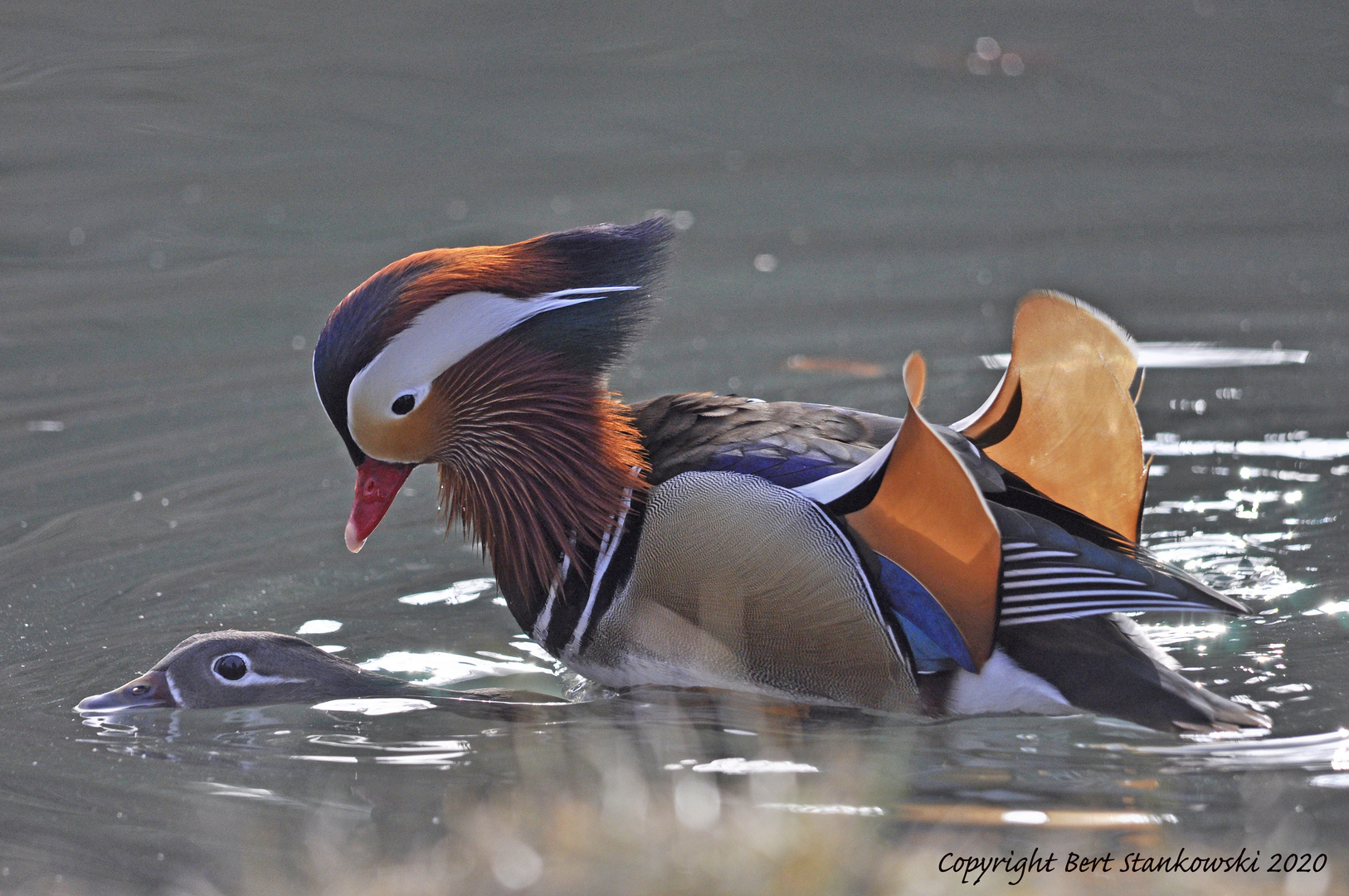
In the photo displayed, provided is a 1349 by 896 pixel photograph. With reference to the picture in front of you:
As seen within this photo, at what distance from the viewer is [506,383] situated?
3801mm

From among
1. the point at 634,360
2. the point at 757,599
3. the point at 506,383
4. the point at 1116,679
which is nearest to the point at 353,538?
the point at 506,383

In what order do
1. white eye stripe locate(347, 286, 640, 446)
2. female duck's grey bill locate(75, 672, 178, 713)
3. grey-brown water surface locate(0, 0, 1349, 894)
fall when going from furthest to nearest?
female duck's grey bill locate(75, 672, 178, 713) → white eye stripe locate(347, 286, 640, 446) → grey-brown water surface locate(0, 0, 1349, 894)

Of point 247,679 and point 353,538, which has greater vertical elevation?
point 353,538

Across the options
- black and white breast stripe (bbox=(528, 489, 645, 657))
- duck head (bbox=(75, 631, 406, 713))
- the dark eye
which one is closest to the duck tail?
black and white breast stripe (bbox=(528, 489, 645, 657))

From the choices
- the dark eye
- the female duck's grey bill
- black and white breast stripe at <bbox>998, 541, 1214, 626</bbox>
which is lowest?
the female duck's grey bill

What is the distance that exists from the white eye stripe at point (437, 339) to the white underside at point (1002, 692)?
1.21 meters

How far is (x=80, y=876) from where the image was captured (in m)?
3.05

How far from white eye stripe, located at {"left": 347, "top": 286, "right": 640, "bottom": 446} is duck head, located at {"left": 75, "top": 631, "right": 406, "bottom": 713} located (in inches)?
24.4

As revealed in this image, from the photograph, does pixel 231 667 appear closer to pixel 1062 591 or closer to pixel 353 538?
pixel 353 538

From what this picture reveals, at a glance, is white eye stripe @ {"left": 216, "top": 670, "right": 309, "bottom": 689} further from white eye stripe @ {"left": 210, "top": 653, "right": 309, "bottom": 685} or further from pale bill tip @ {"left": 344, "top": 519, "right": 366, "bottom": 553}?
pale bill tip @ {"left": 344, "top": 519, "right": 366, "bottom": 553}

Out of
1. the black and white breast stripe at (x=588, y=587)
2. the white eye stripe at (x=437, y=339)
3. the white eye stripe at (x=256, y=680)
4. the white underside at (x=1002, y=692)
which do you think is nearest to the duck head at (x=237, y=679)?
the white eye stripe at (x=256, y=680)

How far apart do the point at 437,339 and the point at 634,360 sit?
281 centimetres

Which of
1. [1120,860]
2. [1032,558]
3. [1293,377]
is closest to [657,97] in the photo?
[1293,377]

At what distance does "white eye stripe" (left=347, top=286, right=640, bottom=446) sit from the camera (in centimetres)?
360
